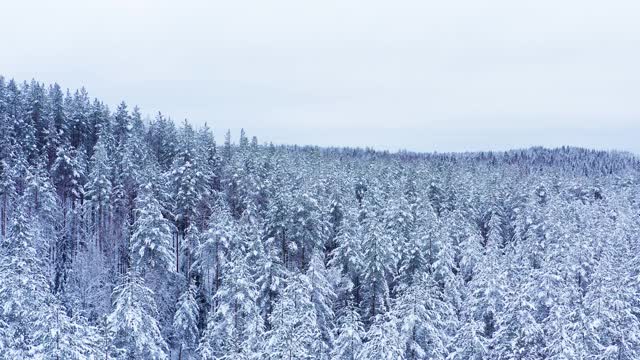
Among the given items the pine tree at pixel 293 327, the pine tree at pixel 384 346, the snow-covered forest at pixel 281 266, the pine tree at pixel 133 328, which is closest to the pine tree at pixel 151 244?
the snow-covered forest at pixel 281 266

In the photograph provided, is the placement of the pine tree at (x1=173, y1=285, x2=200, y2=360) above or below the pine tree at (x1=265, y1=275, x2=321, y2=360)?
below

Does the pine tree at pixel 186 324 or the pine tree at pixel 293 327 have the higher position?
the pine tree at pixel 293 327

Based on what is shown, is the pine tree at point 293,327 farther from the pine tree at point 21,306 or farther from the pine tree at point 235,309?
the pine tree at point 21,306

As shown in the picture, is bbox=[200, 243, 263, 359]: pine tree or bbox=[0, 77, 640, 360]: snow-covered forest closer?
bbox=[0, 77, 640, 360]: snow-covered forest

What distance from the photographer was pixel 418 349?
2688 centimetres

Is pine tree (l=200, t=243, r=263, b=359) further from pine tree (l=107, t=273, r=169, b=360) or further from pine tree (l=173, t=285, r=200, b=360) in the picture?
pine tree (l=107, t=273, r=169, b=360)

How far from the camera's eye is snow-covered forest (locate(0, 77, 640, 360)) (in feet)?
82.5

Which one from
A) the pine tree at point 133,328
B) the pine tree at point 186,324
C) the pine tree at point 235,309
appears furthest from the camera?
the pine tree at point 186,324

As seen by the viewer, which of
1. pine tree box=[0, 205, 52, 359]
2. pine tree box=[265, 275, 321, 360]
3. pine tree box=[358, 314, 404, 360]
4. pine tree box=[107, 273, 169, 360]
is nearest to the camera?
pine tree box=[0, 205, 52, 359]

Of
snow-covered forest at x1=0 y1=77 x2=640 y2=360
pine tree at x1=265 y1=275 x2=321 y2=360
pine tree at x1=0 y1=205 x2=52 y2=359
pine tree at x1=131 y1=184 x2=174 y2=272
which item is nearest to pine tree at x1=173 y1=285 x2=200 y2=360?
snow-covered forest at x1=0 y1=77 x2=640 y2=360

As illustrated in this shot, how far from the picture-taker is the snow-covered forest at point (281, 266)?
990 inches

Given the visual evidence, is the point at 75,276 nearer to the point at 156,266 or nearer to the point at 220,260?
the point at 156,266

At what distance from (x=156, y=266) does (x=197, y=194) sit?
44.5ft

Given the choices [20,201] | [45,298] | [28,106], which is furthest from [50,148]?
[45,298]
